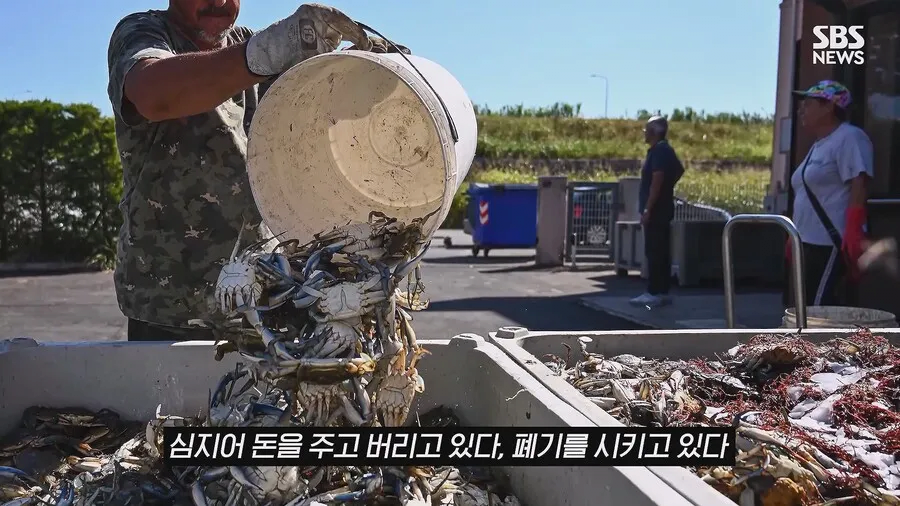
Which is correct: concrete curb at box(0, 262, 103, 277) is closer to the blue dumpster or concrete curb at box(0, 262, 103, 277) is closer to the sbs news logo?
the blue dumpster

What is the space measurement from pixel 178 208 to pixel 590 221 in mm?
11740

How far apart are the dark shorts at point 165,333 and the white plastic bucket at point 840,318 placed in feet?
8.01

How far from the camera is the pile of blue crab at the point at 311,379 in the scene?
6.50 feet

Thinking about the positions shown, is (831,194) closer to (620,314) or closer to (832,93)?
(832,93)

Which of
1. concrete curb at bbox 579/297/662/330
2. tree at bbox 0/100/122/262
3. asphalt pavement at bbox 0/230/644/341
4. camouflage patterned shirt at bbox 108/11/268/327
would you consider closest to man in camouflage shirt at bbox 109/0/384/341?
camouflage patterned shirt at bbox 108/11/268/327

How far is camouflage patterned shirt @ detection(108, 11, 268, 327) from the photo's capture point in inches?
117

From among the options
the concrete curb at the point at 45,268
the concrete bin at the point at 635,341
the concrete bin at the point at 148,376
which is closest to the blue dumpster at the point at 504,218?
the concrete curb at the point at 45,268

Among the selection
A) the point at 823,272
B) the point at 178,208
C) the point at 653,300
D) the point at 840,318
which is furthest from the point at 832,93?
the point at 178,208

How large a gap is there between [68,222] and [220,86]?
11544mm

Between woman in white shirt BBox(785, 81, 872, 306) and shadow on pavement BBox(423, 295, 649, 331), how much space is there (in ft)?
9.11

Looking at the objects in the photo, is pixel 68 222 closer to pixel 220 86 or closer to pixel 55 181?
pixel 55 181

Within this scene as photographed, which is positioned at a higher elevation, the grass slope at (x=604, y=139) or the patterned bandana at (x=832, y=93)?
the grass slope at (x=604, y=139)

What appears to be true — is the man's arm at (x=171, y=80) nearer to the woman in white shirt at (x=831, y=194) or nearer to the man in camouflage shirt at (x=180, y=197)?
the man in camouflage shirt at (x=180, y=197)

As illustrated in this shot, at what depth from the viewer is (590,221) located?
46.6ft
